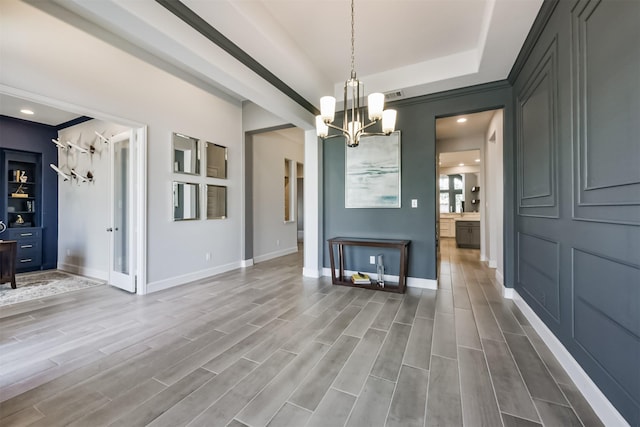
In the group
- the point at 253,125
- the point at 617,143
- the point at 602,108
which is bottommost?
the point at 617,143

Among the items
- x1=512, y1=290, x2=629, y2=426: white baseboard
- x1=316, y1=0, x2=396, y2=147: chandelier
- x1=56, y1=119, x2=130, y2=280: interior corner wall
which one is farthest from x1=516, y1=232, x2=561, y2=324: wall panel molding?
x1=56, y1=119, x2=130, y2=280: interior corner wall

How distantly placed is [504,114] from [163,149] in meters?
4.67

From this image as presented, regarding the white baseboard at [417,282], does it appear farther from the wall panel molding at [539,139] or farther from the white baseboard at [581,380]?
the wall panel molding at [539,139]

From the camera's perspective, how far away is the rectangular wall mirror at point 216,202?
14.4ft

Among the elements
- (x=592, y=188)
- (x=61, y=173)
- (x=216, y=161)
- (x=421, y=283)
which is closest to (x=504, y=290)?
(x=421, y=283)

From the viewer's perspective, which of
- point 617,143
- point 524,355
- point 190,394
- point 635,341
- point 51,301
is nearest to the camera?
point 635,341

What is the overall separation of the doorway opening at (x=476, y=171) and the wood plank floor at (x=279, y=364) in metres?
1.96

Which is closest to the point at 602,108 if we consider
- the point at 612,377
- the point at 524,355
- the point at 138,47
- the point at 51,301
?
the point at 612,377

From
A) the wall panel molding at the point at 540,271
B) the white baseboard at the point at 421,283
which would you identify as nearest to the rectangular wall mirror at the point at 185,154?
the white baseboard at the point at 421,283

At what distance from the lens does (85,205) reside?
4.61 metres

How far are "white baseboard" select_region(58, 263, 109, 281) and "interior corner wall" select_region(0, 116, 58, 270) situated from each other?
37 cm

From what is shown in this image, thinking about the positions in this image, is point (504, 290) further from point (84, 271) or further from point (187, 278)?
point (84, 271)

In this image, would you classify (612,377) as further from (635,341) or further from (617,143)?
(617,143)

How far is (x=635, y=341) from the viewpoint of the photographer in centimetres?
116
